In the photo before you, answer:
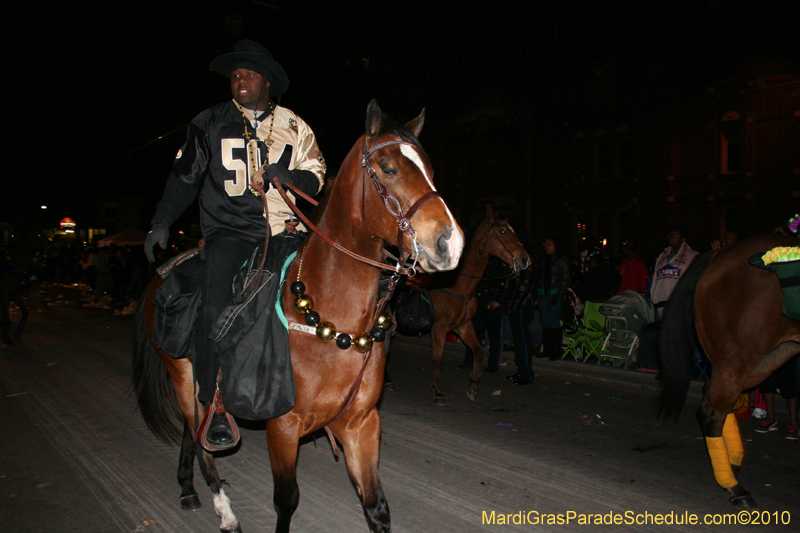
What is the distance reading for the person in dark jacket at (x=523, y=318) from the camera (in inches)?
331

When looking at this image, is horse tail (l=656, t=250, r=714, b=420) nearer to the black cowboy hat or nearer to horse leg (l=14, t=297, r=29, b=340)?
the black cowboy hat

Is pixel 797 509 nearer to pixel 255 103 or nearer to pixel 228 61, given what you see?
pixel 255 103

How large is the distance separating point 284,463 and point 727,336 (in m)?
3.97

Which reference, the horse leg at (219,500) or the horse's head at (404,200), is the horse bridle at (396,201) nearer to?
the horse's head at (404,200)

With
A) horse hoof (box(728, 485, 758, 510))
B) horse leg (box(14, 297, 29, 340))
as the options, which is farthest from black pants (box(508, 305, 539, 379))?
horse leg (box(14, 297, 29, 340))

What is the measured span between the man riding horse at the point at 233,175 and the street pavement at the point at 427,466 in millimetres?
1318

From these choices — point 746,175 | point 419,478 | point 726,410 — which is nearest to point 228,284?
point 419,478

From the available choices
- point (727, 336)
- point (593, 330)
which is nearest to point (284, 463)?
point (727, 336)

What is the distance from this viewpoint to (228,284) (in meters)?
3.15

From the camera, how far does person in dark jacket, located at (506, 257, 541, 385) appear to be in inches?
331

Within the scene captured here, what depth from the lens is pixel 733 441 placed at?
4.44m

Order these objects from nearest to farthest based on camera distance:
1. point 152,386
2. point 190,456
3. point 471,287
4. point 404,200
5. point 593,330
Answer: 1. point 404,200
2. point 190,456
3. point 152,386
4. point 471,287
5. point 593,330

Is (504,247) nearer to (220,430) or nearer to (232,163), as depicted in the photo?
(232,163)

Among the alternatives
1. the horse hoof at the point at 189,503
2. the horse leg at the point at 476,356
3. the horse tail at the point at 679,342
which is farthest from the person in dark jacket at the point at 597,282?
the horse hoof at the point at 189,503
